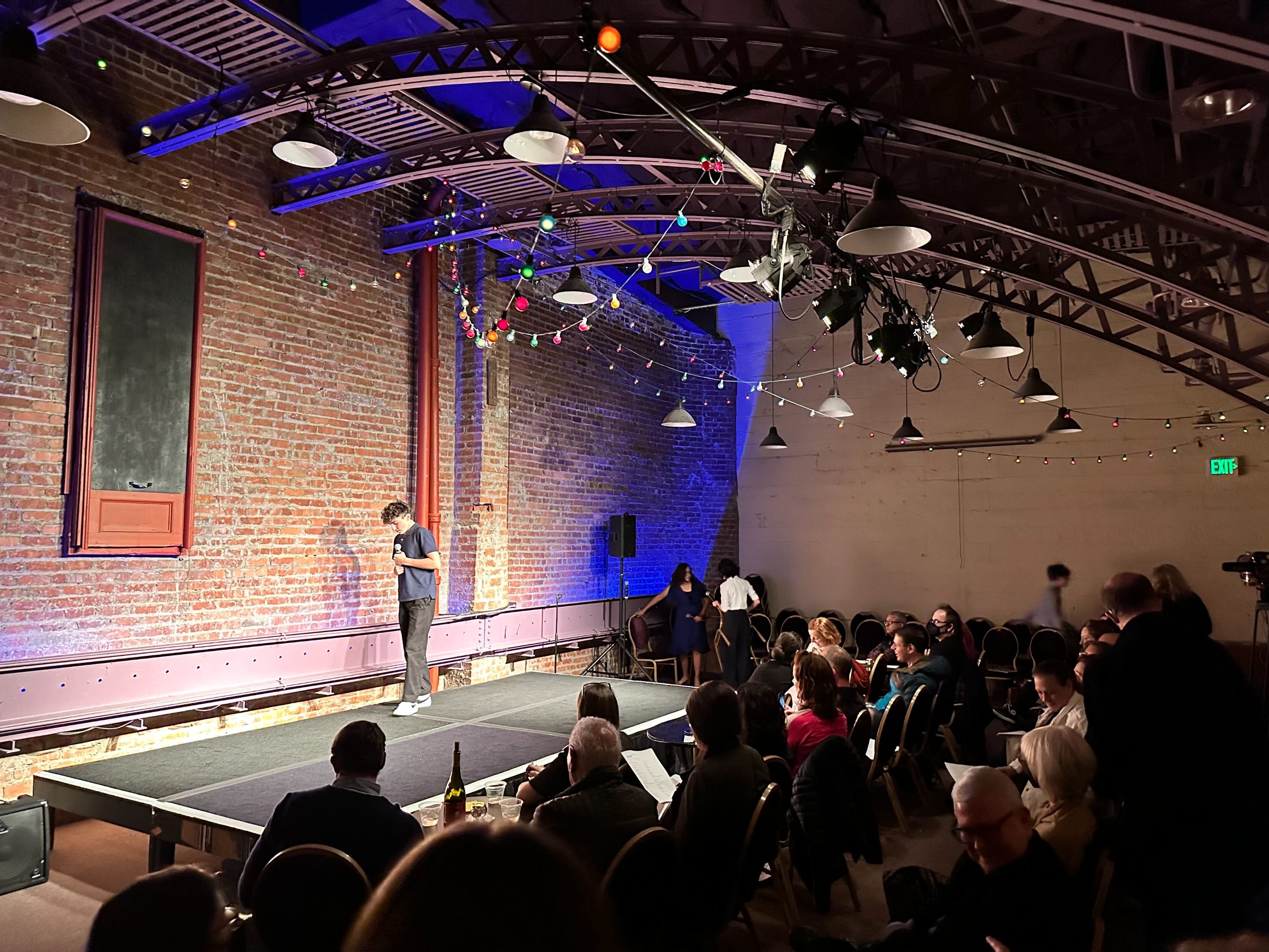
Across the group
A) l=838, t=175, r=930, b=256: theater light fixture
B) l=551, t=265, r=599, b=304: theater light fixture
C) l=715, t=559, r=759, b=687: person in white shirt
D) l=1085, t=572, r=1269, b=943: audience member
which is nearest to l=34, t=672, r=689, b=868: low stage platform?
l=715, t=559, r=759, b=687: person in white shirt

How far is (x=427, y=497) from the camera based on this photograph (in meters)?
7.61

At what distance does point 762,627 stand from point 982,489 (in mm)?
3204

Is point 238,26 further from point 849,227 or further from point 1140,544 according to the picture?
point 1140,544

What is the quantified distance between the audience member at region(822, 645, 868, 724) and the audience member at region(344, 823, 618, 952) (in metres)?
4.44

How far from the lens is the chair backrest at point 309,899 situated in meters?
2.28

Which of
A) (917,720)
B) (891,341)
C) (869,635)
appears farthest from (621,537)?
(917,720)

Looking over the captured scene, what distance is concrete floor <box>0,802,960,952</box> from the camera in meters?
3.62

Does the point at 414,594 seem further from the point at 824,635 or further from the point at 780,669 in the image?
the point at 824,635

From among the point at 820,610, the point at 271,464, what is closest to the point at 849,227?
the point at 271,464

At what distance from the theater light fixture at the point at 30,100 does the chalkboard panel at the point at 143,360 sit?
2026mm

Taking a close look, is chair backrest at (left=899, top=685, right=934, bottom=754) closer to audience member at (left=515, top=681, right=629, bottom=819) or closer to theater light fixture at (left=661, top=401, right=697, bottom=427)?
audience member at (left=515, top=681, right=629, bottom=819)

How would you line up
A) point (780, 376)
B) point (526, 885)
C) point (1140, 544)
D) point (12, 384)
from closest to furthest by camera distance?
1. point (526, 885)
2. point (12, 384)
3. point (1140, 544)
4. point (780, 376)

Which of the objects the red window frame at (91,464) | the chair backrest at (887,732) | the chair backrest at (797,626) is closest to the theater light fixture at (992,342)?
the chair backrest at (887,732)

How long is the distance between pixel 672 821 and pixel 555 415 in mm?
6676
